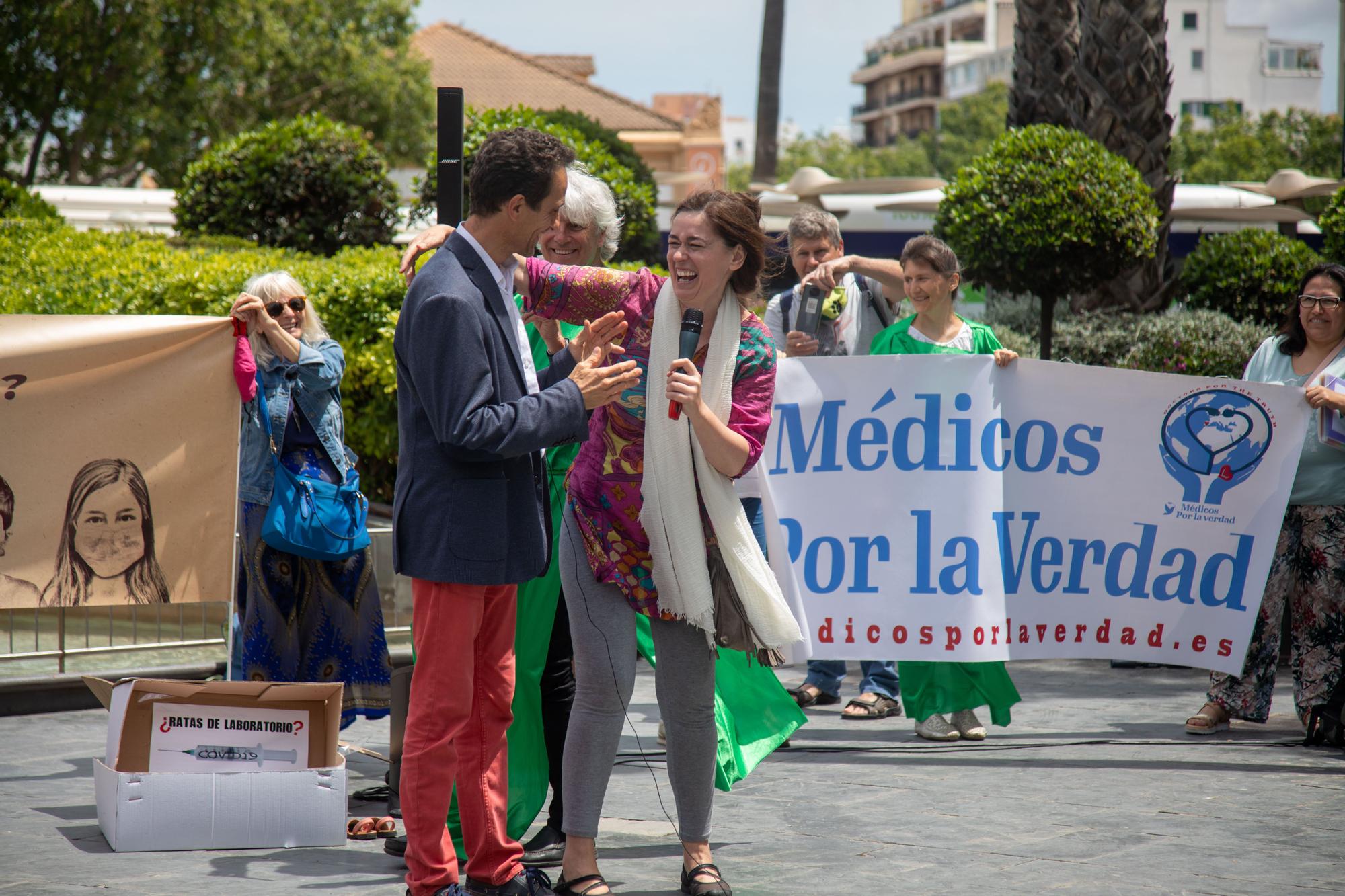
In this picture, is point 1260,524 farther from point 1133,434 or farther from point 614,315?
point 614,315

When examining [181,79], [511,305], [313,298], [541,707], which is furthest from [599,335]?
[181,79]

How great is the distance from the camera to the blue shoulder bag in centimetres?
514

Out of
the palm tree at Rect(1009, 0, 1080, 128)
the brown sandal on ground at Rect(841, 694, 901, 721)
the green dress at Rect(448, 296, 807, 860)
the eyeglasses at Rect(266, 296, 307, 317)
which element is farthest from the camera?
the palm tree at Rect(1009, 0, 1080, 128)

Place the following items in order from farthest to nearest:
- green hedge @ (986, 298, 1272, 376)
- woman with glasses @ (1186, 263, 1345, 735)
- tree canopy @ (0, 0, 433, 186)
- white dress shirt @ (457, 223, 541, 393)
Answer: tree canopy @ (0, 0, 433, 186) < green hedge @ (986, 298, 1272, 376) < woman with glasses @ (1186, 263, 1345, 735) < white dress shirt @ (457, 223, 541, 393)

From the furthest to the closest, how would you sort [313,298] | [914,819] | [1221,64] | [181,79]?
[1221,64]
[181,79]
[313,298]
[914,819]

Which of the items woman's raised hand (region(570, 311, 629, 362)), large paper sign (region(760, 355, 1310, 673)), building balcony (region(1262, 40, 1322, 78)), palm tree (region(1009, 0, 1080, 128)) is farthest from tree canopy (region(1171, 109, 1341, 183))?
→ woman's raised hand (region(570, 311, 629, 362))

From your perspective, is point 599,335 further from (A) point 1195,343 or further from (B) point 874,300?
(A) point 1195,343

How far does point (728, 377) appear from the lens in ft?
13.1

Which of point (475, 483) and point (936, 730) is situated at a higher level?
point (475, 483)

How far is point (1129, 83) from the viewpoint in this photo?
12883 mm

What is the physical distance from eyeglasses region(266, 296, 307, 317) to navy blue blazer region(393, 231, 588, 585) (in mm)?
1861

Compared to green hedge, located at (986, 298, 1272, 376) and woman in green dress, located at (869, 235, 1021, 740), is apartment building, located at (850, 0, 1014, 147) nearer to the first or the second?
green hedge, located at (986, 298, 1272, 376)

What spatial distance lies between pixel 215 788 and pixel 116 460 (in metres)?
1.43

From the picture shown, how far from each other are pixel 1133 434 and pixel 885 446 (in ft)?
3.42
